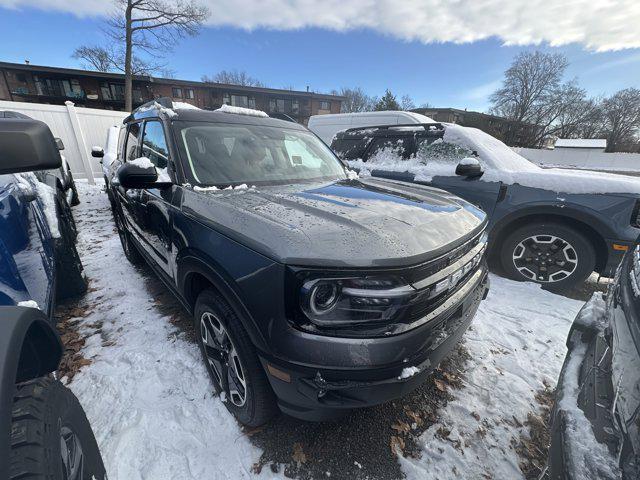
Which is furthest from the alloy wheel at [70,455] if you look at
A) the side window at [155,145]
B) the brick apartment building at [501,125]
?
the brick apartment building at [501,125]

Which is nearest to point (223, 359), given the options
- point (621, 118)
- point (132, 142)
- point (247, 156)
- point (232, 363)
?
point (232, 363)

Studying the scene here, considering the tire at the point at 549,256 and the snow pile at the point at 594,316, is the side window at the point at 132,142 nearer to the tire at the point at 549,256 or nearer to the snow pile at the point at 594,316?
the snow pile at the point at 594,316

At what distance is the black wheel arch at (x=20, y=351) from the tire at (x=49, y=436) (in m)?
0.06

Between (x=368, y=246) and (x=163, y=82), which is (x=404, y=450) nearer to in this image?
(x=368, y=246)

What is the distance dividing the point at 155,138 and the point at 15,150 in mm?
1744

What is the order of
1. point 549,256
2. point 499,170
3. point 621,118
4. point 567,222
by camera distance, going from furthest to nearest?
point 621,118, point 499,170, point 549,256, point 567,222

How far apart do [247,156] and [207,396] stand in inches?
74.3

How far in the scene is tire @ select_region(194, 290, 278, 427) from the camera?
5.42 ft

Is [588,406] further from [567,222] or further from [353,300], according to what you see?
[567,222]

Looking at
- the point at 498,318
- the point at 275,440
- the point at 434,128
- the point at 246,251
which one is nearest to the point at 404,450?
the point at 275,440

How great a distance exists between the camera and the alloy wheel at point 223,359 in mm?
1841

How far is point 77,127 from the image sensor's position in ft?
35.3

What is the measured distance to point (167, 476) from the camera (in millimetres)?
1682

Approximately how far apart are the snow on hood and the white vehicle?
3.08 m
